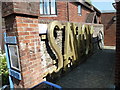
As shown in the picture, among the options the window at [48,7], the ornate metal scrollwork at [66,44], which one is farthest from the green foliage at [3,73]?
the window at [48,7]

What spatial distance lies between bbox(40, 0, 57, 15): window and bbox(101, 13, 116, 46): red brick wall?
277 inches

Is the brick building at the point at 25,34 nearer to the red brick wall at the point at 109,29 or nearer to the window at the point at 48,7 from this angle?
the window at the point at 48,7

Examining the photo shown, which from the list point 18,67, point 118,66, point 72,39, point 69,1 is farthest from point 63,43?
point 69,1

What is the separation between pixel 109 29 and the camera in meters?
13.1

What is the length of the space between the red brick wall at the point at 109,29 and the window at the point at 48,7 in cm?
704

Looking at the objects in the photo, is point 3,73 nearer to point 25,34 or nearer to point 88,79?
point 25,34

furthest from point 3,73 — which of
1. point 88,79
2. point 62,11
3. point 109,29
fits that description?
point 109,29

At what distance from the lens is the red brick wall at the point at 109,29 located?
12.9 meters

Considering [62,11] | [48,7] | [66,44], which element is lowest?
[66,44]

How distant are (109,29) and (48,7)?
7.92 m

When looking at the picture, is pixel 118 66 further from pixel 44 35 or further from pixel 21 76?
pixel 21 76

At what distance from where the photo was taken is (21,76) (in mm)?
2295

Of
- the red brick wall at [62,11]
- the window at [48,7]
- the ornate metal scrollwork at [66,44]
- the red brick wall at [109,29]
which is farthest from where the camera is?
the red brick wall at [109,29]

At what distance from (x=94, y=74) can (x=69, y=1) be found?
5.95 metres
